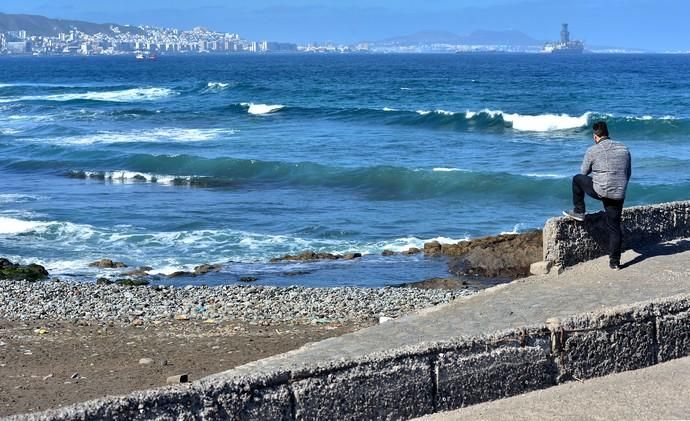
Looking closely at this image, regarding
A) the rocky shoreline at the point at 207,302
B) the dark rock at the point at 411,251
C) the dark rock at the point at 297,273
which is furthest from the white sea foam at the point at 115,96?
the rocky shoreline at the point at 207,302

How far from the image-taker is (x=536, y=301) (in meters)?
9.35

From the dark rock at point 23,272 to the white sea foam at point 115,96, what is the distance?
4417cm

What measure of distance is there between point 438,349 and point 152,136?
36090 millimetres

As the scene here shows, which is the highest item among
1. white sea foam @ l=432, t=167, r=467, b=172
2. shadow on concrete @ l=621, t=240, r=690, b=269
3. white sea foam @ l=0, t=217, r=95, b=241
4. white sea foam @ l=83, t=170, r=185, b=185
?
shadow on concrete @ l=621, t=240, r=690, b=269

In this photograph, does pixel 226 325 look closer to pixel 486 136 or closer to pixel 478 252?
pixel 478 252

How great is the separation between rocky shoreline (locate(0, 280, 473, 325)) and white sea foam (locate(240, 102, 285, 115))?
118ft

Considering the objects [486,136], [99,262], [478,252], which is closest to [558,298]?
[478,252]

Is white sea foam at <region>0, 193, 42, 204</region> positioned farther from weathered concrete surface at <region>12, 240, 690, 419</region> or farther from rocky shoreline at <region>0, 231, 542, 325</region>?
weathered concrete surface at <region>12, 240, 690, 419</region>

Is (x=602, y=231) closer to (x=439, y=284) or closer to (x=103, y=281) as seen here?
(x=439, y=284)

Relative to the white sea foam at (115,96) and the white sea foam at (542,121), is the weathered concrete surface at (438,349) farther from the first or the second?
the white sea foam at (115,96)

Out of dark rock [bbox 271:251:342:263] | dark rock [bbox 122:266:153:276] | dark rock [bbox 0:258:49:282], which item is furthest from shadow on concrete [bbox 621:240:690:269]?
dark rock [bbox 0:258:49:282]

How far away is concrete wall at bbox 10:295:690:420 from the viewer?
238 inches

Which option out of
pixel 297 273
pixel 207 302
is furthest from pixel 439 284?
pixel 207 302

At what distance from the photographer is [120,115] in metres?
50.7
